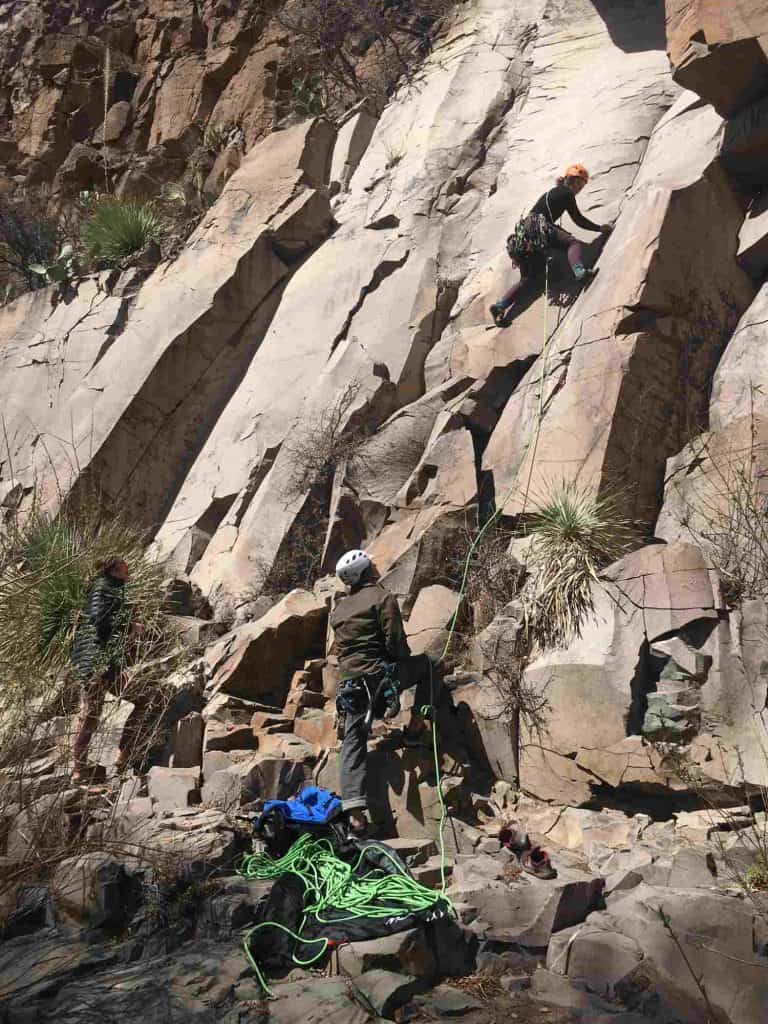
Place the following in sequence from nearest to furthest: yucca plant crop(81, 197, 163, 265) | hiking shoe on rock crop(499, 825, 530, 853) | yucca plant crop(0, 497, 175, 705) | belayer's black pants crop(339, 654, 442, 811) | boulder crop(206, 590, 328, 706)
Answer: hiking shoe on rock crop(499, 825, 530, 853)
belayer's black pants crop(339, 654, 442, 811)
yucca plant crop(0, 497, 175, 705)
boulder crop(206, 590, 328, 706)
yucca plant crop(81, 197, 163, 265)

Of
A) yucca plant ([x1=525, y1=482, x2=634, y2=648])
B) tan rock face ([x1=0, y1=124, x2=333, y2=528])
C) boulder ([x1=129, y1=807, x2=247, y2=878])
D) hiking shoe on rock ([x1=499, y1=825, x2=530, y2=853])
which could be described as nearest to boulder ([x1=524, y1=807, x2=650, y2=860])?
hiking shoe on rock ([x1=499, y1=825, x2=530, y2=853])

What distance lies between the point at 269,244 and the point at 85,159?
6.12 m

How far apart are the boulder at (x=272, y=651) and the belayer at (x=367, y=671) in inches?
55.5

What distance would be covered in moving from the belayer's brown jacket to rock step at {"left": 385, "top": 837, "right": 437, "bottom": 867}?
3.80 feet

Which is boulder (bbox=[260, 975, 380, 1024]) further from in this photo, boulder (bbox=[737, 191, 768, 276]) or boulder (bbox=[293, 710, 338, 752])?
boulder (bbox=[737, 191, 768, 276])

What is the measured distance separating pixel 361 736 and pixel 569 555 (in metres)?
2.10

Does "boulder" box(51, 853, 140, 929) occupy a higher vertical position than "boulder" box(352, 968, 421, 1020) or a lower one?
higher

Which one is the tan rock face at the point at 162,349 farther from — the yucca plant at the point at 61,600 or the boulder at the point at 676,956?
the boulder at the point at 676,956

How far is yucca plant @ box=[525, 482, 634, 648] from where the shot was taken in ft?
21.9

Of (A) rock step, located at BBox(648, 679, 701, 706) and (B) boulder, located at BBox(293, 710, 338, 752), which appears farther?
(B) boulder, located at BBox(293, 710, 338, 752)

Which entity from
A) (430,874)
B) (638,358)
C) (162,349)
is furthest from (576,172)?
(430,874)

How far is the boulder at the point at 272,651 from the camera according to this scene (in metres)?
7.75

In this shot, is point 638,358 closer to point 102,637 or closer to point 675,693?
point 675,693

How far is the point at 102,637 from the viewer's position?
693 cm
